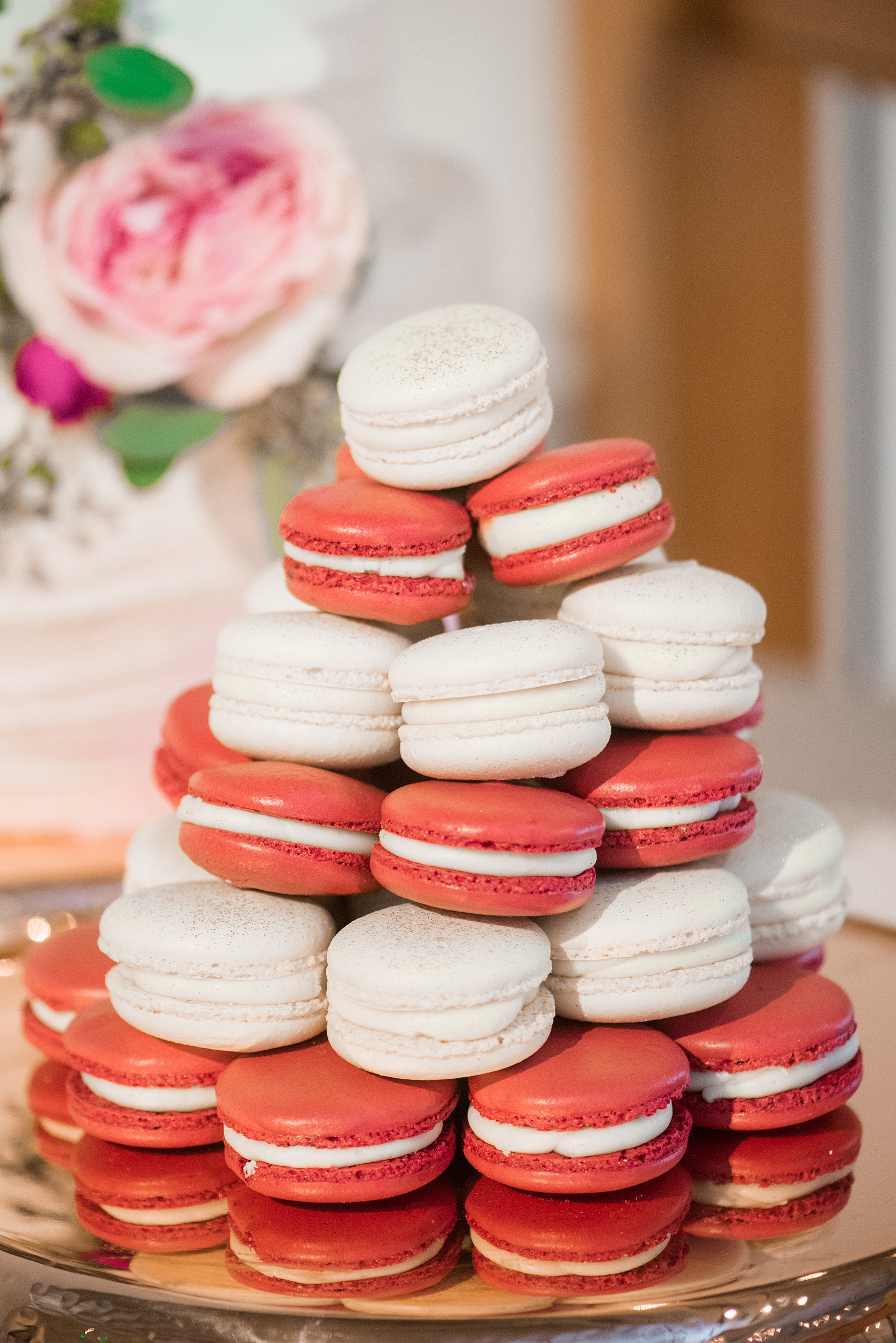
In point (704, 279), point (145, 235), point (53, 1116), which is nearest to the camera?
point (53, 1116)

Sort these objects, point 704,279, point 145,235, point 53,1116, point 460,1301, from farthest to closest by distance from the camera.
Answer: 1. point 704,279
2. point 145,235
3. point 53,1116
4. point 460,1301

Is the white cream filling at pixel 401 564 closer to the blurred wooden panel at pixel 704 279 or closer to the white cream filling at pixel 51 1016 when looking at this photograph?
the white cream filling at pixel 51 1016

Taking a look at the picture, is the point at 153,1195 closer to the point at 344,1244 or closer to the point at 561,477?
the point at 344,1244

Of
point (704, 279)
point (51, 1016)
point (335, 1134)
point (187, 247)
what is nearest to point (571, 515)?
point (335, 1134)

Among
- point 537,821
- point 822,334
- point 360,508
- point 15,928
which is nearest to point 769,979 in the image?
→ point 537,821

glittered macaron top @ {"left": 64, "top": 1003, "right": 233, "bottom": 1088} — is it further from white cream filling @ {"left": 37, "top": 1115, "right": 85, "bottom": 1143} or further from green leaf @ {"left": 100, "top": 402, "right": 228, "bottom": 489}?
green leaf @ {"left": 100, "top": 402, "right": 228, "bottom": 489}

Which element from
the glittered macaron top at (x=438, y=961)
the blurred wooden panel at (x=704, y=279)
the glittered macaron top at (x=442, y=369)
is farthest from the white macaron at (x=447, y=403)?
the blurred wooden panel at (x=704, y=279)
